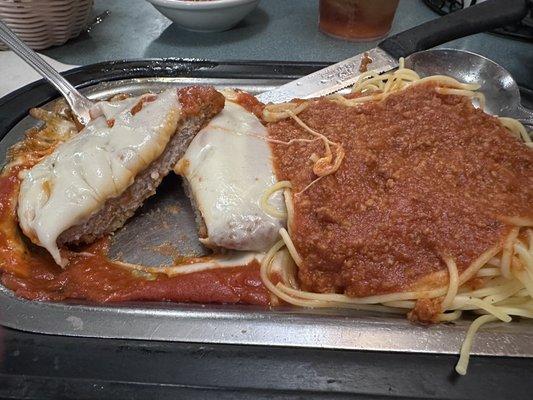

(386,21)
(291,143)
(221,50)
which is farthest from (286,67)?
(386,21)

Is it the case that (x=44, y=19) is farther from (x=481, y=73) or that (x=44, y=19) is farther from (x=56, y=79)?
(x=481, y=73)

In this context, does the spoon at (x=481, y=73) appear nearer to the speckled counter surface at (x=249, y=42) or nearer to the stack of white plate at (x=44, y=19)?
the speckled counter surface at (x=249, y=42)

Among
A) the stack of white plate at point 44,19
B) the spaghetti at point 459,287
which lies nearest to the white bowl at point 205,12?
the stack of white plate at point 44,19

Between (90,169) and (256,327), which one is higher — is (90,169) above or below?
above

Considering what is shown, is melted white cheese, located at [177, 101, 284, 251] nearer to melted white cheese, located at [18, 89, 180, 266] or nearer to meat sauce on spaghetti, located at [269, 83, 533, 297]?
meat sauce on spaghetti, located at [269, 83, 533, 297]

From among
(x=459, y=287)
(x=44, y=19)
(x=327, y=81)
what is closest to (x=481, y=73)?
(x=327, y=81)

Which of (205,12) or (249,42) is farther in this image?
(249,42)
